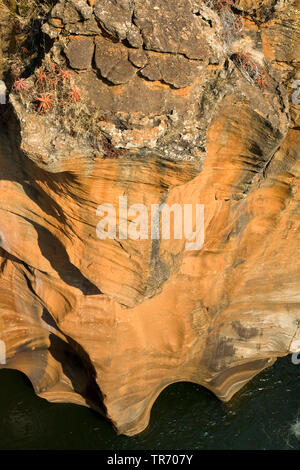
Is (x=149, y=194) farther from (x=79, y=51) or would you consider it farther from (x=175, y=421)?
(x=175, y=421)

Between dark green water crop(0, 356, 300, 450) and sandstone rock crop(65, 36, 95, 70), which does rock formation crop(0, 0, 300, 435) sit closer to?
sandstone rock crop(65, 36, 95, 70)

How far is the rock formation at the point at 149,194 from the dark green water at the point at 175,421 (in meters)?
0.32

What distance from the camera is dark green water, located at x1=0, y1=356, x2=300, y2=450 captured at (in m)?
7.99

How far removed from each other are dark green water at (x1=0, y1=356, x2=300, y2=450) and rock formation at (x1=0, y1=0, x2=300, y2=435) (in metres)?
0.32

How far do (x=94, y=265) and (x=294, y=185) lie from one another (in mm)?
3186

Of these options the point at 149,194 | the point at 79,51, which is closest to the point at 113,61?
the point at 79,51

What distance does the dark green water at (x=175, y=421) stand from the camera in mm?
7988

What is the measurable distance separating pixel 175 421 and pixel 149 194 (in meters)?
5.03

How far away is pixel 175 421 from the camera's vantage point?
8.42 m

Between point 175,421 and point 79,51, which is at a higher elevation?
point 79,51

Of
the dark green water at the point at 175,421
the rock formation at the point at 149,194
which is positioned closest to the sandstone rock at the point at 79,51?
the rock formation at the point at 149,194

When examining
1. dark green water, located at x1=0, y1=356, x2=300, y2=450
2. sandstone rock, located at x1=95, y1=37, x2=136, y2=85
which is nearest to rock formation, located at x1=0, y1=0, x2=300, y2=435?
sandstone rock, located at x1=95, y1=37, x2=136, y2=85

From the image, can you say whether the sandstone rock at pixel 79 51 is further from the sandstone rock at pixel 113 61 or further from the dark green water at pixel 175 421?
the dark green water at pixel 175 421

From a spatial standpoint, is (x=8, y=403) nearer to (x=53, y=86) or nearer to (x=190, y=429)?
(x=190, y=429)
